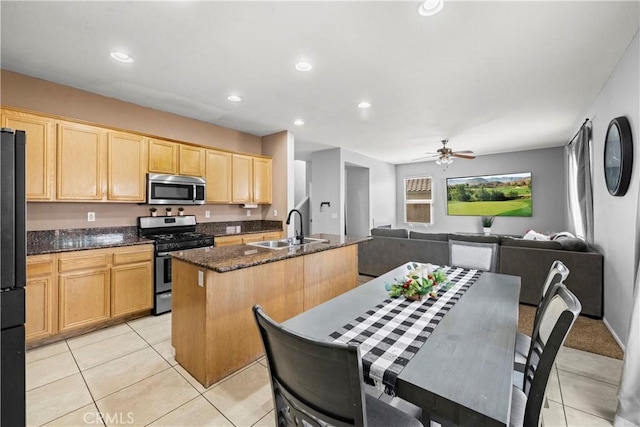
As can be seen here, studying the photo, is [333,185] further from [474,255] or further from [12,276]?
[12,276]

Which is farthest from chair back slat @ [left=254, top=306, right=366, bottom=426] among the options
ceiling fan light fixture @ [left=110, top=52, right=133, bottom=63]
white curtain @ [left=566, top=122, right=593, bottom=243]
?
white curtain @ [left=566, top=122, right=593, bottom=243]

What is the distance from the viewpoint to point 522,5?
184cm

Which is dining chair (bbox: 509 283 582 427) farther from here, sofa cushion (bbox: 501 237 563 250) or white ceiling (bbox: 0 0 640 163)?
sofa cushion (bbox: 501 237 563 250)

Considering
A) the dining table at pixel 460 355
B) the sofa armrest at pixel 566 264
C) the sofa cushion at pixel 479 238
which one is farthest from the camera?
the sofa cushion at pixel 479 238

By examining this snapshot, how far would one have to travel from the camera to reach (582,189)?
3.98 m

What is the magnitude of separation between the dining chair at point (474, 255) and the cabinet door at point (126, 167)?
3760 millimetres

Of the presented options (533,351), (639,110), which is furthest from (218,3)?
(639,110)

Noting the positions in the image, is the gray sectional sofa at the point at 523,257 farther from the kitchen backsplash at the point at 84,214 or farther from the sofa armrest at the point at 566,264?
the kitchen backsplash at the point at 84,214

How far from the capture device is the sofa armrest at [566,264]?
3258 mm

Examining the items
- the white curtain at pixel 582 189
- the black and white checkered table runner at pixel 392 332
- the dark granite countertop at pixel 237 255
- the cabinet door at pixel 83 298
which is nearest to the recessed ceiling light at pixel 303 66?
the dark granite countertop at pixel 237 255

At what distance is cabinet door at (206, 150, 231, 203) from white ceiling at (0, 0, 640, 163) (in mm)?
618

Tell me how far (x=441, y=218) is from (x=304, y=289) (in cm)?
602

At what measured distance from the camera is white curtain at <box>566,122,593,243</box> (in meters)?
3.65

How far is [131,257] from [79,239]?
64 centimetres
